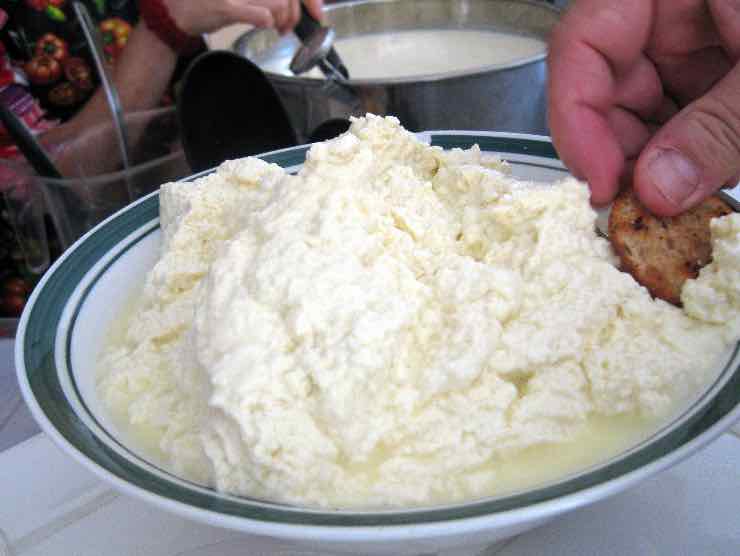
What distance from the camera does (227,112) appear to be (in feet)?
4.58

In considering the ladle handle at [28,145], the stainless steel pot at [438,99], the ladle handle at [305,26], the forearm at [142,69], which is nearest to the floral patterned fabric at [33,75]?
the forearm at [142,69]

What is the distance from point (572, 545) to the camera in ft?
2.12

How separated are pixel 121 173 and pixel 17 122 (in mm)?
266

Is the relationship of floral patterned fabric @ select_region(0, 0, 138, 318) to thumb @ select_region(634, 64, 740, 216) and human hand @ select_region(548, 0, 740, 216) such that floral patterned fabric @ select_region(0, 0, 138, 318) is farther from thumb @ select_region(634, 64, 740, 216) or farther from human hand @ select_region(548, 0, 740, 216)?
thumb @ select_region(634, 64, 740, 216)

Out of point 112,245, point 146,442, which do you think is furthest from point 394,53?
point 146,442

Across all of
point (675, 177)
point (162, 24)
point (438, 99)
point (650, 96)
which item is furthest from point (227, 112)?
point (675, 177)

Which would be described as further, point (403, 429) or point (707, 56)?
point (707, 56)

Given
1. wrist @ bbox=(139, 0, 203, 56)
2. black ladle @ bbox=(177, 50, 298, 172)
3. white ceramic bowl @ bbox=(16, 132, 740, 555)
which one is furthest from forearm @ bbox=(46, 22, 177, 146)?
white ceramic bowl @ bbox=(16, 132, 740, 555)

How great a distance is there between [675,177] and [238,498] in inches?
21.1

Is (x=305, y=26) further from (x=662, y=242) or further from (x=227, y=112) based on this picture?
(x=662, y=242)

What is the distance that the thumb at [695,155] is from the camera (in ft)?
2.30

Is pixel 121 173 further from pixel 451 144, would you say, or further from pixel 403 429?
pixel 403 429

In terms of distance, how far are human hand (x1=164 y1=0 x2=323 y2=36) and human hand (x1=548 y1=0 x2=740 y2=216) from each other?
3.18 ft

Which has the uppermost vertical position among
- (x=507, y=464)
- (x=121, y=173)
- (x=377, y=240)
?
(x=377, y=240)
